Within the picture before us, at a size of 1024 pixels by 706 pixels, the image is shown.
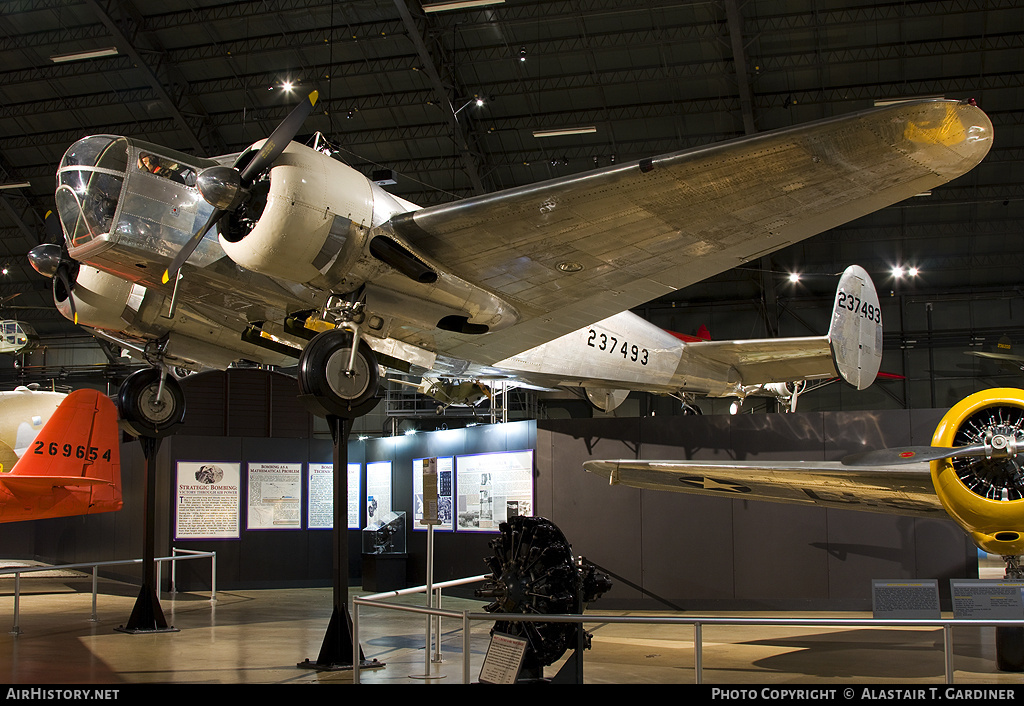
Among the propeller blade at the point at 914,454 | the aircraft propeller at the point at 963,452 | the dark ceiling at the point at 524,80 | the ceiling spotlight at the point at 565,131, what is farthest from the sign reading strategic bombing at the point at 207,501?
the aircraft propeller at the point at 963,452

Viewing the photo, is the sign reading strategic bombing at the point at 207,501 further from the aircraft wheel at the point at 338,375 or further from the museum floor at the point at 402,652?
the aircraft wheel at the point at 338,375

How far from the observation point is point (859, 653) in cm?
888

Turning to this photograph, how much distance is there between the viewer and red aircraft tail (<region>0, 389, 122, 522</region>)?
11.5 metres

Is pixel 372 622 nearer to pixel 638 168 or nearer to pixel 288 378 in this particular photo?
pixel 638 168

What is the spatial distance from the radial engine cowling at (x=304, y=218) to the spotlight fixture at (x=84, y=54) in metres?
16.7

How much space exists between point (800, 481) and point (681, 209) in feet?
10.6

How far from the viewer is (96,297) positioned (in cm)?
1101

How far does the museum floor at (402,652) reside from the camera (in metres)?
7.65

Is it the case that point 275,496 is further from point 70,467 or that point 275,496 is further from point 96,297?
point 96,297

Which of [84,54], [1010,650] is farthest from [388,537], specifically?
[84,54]

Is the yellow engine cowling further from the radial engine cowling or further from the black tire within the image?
the radial engine cowling

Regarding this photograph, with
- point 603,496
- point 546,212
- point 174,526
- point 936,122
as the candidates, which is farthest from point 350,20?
point 936,122

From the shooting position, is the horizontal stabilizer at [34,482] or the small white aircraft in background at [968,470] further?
the horizontal stabilizer at [34,482]

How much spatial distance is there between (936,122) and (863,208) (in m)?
1.41
